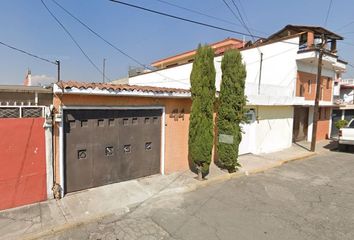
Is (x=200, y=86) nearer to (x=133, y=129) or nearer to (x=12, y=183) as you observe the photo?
(x=133, y=129)

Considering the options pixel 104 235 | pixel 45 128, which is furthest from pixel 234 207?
pixel 45 128

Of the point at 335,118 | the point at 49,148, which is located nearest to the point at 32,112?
the point at 49,148

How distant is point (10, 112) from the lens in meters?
5.28

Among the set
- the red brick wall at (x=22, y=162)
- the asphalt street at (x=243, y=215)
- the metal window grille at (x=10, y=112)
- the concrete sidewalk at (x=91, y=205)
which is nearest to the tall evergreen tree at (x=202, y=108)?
the concrete sidewalk at (x=91, y=205)

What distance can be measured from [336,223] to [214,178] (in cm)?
356

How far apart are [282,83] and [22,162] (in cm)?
1351

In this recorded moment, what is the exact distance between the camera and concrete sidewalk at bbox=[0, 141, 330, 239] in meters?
4.77

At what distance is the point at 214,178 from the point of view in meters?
8.09

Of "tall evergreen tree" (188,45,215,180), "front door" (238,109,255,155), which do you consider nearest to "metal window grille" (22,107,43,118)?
"tall evergreen tree" (188,45,215,180)

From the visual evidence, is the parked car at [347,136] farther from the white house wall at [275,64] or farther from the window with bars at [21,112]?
the window with bars at [21,112]

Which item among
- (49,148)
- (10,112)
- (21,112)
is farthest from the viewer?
(49,148)

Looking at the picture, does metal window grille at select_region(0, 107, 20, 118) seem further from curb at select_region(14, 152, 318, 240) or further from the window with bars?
curb at select_region(14, 152, 318, 240)

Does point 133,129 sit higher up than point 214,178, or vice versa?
point 133,129

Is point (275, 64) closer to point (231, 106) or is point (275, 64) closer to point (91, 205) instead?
point (231, 106)
